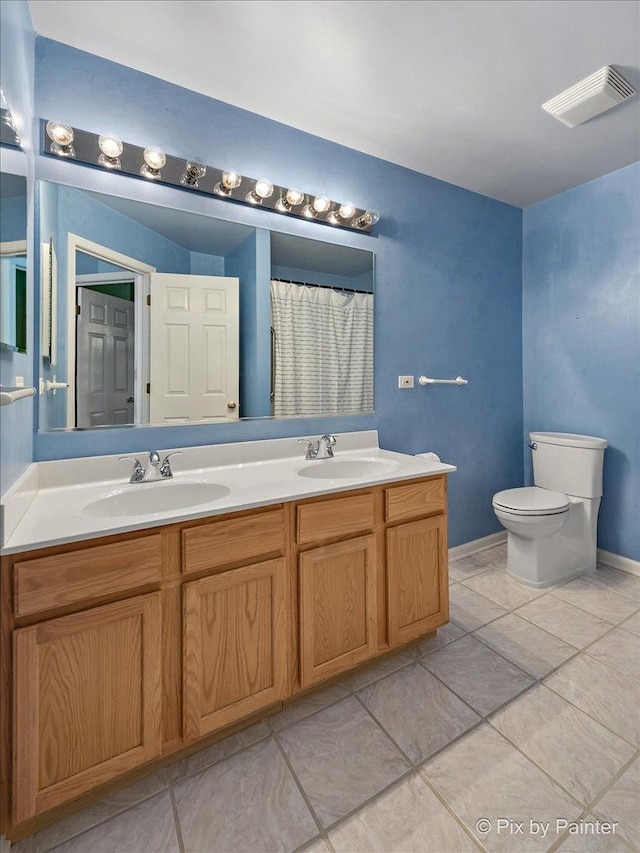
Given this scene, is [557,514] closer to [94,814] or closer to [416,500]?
[416,500]

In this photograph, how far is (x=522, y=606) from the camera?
2.14m

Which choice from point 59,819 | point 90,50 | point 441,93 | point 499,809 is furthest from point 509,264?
point 59,819

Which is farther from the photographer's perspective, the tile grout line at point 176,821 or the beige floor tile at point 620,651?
the beige floor tile at point 620,651

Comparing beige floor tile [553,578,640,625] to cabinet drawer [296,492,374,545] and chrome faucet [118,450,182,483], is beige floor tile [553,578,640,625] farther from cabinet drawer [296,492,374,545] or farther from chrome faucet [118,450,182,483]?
chrome faucet [118,450,182,483]

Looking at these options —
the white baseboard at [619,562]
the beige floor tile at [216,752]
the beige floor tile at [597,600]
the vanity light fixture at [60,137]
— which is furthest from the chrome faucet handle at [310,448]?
the white baseboard at [619,562]

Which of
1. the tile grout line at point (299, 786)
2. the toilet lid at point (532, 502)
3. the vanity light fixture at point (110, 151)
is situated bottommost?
the tile grout line at point (299, 786)

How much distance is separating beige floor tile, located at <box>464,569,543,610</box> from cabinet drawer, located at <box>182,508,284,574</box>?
1.49m

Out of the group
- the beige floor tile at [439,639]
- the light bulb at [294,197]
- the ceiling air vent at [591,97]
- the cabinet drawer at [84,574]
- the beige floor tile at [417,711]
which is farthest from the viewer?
the light bulb at [294,197]

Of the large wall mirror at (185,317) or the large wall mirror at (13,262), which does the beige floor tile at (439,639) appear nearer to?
the large wall mirror at (185,317)

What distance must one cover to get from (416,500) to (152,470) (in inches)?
41.4

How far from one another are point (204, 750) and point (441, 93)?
2.70 metres

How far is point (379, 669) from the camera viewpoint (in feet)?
5.53

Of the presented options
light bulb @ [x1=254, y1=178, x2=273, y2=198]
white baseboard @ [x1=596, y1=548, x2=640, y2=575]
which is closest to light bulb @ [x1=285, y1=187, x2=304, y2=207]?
Result: light bulb @ [x1=254, y1=178, x2=273, y2=198]

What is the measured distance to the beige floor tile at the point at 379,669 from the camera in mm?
1613
